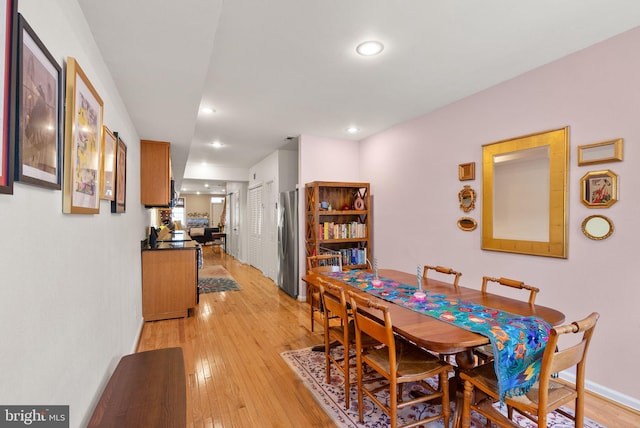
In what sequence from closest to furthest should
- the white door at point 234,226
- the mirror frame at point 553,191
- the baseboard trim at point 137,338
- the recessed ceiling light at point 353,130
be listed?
Result: the mirror frame at point 553,191 → the baseboard trim at point 137,338 → the recessed ceiling light at point 353,130 → the white door at point 234,226

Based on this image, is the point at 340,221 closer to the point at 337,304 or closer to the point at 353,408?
the point at 337,304

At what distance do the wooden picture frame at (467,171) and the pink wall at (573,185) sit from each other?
54 millimetres

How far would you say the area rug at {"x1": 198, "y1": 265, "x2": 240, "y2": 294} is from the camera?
5.63 meters

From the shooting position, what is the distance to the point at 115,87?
2131mm

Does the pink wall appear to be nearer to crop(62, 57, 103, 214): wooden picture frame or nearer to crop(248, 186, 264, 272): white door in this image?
crop(62, 57, 103, 214): wooden picture frame

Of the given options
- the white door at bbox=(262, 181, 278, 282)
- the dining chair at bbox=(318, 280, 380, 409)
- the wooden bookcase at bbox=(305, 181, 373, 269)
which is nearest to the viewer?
the dining chair at bbox=(318, 280, 380, 409)

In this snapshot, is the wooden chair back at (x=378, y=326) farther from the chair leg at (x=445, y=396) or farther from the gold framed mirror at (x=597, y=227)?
the gold framed mirror at (x=597, y=227)

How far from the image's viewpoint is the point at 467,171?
10.8ft

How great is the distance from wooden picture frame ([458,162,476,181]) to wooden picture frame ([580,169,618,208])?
0.96 m

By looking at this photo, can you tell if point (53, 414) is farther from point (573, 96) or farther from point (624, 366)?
point (573, 96)

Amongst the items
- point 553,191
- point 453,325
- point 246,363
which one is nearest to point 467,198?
point 553,191

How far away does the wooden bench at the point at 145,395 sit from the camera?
1267 mm

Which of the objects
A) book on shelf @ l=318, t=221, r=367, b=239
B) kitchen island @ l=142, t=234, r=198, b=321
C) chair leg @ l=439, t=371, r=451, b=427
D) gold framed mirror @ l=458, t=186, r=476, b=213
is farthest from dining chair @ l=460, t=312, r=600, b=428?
kitchen island @ l=142, t=234, r=198, b=321

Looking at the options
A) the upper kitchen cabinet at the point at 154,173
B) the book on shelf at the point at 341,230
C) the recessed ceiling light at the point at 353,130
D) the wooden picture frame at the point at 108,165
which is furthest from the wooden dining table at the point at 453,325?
the upper kitchen cabinet at the point at 154,173
